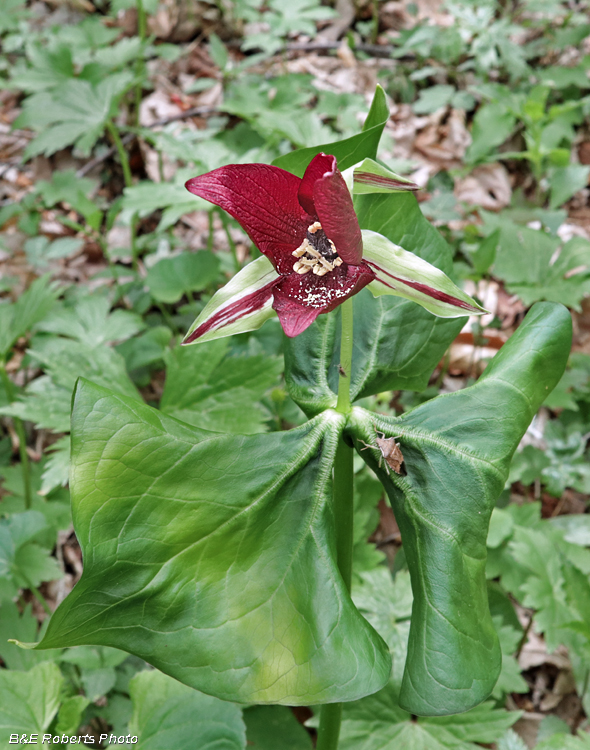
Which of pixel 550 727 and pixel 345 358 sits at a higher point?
pixel 345 358

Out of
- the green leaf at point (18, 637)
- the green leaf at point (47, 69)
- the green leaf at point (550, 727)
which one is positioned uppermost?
the green leaf at point (47, 69)

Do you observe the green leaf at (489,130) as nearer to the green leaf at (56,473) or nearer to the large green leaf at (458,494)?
the large green leaf at (458,494)

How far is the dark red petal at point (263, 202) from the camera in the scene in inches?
29.0

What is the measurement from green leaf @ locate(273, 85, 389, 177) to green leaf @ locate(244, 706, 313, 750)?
1.26 metres

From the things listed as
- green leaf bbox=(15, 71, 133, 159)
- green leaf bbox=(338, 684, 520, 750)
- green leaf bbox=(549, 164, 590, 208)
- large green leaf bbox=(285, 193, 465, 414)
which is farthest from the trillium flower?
green leaf bbox=(549, 164, 590, 208)

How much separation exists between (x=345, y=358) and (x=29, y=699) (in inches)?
39.6

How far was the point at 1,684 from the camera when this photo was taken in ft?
4.15

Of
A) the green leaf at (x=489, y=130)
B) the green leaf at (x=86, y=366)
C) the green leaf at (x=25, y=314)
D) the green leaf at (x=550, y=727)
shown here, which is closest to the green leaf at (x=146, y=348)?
the green leaf at (x=86, y=366)

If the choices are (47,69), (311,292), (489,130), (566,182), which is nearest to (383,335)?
(311,292)

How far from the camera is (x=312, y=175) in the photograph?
2.33 ft

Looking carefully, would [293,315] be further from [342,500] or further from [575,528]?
[575,528]

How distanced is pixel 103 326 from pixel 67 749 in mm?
1261

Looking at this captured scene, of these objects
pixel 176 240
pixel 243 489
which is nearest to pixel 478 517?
pixel 243 489

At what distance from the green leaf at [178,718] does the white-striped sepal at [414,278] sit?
0.91 meters
